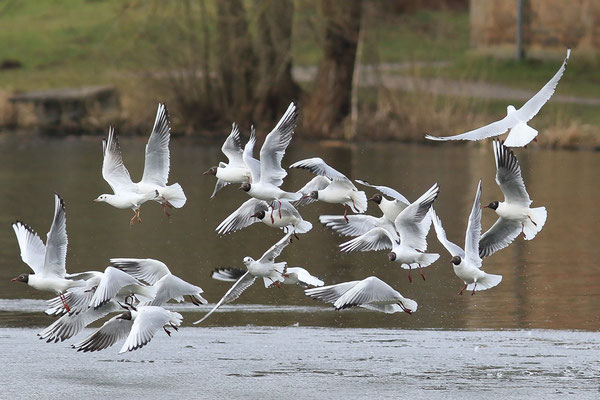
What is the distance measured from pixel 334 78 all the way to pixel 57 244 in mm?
20452

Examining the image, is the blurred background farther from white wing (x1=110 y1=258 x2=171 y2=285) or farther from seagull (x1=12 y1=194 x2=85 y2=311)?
seagull (x1=12 y1=194 x2=85 y2=311)

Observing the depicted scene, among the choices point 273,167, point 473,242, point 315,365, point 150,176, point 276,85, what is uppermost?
point 273,167

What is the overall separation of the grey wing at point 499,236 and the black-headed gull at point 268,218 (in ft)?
5.31

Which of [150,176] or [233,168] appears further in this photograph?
[233,168]

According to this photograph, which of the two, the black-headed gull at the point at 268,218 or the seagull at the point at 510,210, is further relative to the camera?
the black-headed gull at the point at 268,218

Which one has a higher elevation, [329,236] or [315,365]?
[315,365]

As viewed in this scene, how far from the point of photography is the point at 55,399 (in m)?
10.8

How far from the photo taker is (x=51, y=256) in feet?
40.6

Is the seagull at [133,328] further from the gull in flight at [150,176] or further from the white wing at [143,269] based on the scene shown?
the gull in flight at [150,176]

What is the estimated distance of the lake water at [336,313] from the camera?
11492 mm

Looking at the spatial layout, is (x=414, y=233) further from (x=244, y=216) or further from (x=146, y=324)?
(x=146, y=324)

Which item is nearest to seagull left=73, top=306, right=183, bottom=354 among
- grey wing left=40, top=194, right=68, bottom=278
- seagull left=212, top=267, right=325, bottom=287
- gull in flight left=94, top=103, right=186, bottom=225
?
grey wing left=40, top=194, right=68, bottom=278

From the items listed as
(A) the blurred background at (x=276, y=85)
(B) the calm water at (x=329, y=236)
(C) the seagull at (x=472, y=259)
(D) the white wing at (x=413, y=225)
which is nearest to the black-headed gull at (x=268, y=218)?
(B) the calm water at (x=329, y=236)

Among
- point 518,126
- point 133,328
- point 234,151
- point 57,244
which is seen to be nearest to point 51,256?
point 57,244
